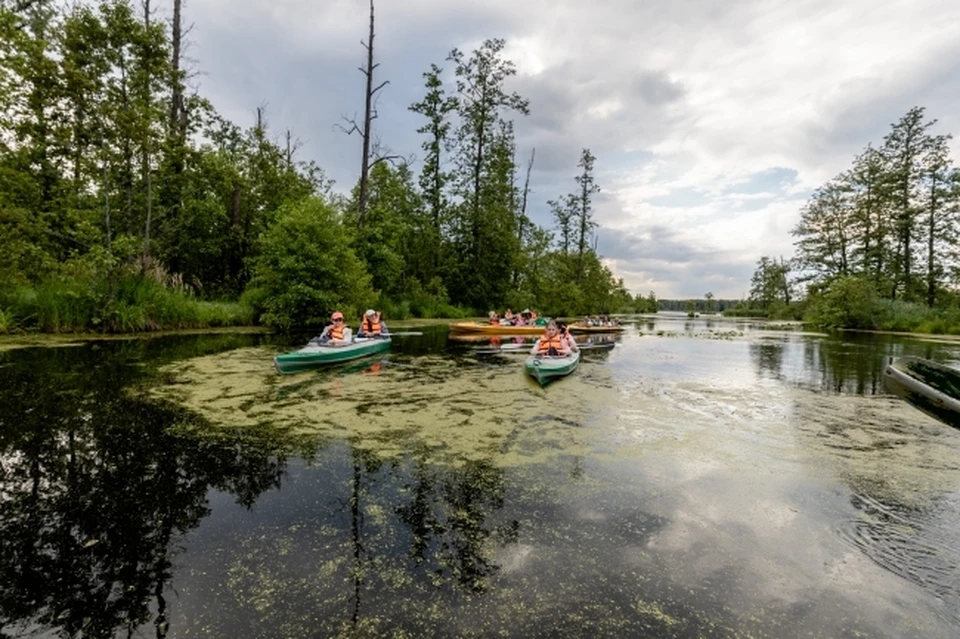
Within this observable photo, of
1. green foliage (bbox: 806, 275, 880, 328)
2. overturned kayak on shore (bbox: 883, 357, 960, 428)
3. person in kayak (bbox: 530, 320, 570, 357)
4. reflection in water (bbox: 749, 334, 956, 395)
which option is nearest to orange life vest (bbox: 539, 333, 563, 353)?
person in kayak (bbox: 530, 320, 570, 357)

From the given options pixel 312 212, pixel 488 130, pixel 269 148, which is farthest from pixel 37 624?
pixel 488 130

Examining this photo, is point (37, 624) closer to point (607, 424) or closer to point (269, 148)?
point (607, 424)

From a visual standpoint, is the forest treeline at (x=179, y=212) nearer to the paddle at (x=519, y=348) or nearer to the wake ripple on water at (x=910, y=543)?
the paddle at (x=519, y=348)

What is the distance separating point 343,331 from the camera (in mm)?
9906

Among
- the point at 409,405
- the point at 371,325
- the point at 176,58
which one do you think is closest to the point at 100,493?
the point at 409,405

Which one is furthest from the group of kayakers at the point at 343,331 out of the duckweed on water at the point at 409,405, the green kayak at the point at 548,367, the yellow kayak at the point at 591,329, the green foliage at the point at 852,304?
the green foliage at the point at 852,304

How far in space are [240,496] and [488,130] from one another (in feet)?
92.6

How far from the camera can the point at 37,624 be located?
197 cm

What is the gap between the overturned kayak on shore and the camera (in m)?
6.88

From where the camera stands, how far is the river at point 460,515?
2148mm

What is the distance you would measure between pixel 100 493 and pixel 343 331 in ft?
22.1

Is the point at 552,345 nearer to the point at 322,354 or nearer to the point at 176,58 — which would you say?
the point at 322,354

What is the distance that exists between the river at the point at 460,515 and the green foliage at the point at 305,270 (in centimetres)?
861

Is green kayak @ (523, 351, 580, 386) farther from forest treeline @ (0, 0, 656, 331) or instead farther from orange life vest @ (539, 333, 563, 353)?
forest treeline @ (0, 0, 656, 331)
